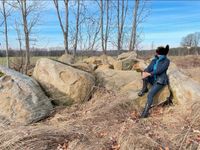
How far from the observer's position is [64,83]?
8906 mm

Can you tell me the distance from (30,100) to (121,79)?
2825 mm

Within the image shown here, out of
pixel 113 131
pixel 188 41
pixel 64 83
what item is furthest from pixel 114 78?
pixel 188 41

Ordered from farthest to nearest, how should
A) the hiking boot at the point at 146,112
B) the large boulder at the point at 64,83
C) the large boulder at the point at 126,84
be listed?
1. the large boulder at the point at 64,83
2. the large boulder at the point at 126,84
3. the hiking boot at the point at 146,112

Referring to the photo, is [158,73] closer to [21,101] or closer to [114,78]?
[114,78]

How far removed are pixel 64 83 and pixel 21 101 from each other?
4.63 ft

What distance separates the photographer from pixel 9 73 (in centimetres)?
873

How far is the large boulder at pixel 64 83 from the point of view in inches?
348

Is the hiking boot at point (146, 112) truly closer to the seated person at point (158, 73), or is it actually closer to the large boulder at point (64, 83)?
the seated person at point (158, 73)

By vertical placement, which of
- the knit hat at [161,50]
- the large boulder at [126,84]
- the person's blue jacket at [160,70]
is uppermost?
the knit hat at [161,50]

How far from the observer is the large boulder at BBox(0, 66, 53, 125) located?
7.62 metres

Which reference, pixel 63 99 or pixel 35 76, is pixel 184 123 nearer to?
pixel 63 99

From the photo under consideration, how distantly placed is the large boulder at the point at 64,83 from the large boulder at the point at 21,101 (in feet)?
1.34

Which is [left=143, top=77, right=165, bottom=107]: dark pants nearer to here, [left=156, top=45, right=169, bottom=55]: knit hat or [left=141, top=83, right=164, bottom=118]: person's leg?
[left=141, top=83, right=164, bottom=118]: person's leg

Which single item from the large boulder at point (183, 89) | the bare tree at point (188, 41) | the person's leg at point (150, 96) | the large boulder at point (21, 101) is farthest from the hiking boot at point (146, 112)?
the bare tree at point (188, 41)
